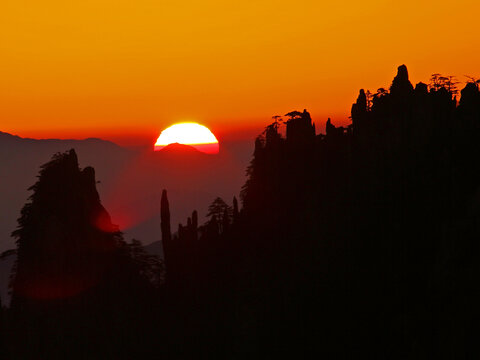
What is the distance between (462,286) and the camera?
65875mm

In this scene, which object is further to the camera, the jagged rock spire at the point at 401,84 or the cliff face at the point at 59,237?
the jagged rock spire at the point at 401,84

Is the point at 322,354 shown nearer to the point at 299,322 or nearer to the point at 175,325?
the point at 299,322

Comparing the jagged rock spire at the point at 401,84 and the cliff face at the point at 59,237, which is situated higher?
the jagged rock spire at the point at 401,84

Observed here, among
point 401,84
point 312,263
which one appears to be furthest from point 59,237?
point 401,84

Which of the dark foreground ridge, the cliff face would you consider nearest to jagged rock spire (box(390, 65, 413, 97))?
the dark foreground ridge

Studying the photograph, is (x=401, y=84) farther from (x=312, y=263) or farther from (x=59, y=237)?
(x=59, y=237)

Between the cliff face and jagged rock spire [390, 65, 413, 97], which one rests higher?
jagged rock spire [390, 65, 413, 97]

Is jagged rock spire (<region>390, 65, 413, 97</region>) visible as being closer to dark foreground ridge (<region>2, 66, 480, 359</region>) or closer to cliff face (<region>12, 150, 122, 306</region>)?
dark foreground ridge (<region>2, 66, 480, 359</region>)

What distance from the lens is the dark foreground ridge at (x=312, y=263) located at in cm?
7212

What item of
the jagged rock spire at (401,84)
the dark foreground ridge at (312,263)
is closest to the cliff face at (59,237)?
the dark foreground ridge at (312,263)

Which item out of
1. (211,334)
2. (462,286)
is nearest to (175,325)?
(211,334)

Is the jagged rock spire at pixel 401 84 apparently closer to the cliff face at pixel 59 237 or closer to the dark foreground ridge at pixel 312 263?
the dark foreground ridge at pixel 312 263

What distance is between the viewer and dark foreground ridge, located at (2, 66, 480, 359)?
72125 mm

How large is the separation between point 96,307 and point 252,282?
15.5 meters
